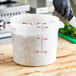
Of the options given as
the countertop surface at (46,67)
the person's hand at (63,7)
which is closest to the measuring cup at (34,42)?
the countertop surface at (46,67)

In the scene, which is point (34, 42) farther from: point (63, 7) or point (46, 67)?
point (63, 7)

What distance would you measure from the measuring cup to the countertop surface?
3cm

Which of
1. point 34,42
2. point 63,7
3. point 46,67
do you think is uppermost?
point 63,7

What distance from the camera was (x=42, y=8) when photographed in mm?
2639

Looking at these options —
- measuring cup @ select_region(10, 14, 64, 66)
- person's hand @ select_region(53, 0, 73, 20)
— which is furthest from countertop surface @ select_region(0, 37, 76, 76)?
person's hand @ select_region(53, 0, 73, 20)

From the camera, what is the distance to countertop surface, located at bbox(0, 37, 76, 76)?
94 centimetres

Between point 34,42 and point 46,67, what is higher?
point 34,42

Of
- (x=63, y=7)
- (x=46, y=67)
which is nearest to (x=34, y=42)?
(x=46, y=67)

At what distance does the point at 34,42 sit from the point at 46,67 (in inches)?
5.3

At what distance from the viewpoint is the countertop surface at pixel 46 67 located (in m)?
0.94

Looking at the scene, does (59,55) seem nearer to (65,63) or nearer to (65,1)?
(65,63)

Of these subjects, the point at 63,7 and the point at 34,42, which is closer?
the point at 34,42

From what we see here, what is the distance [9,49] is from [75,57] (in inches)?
14.8

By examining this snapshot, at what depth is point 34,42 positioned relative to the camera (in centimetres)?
96
